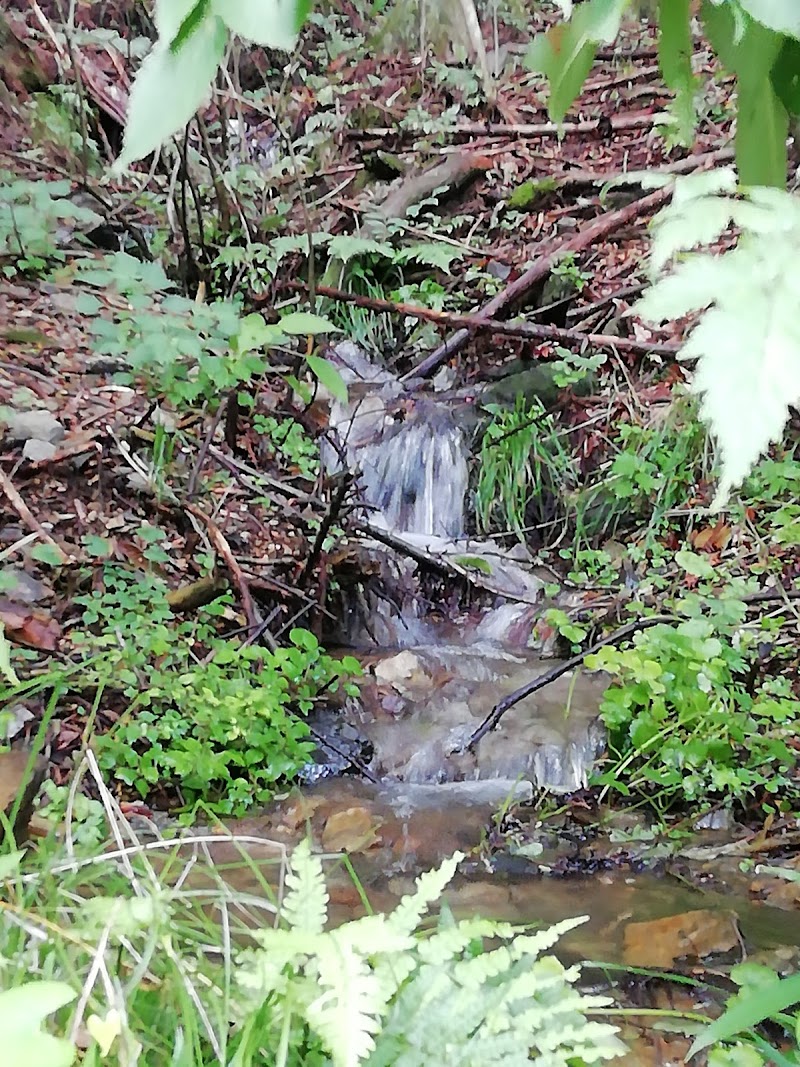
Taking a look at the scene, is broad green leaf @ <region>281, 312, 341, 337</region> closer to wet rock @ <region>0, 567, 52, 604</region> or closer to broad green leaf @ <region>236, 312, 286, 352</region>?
broad green leaf @ <region>236, 312, 286, 352</region>

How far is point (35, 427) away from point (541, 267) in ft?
10.9

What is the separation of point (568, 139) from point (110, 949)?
712cm

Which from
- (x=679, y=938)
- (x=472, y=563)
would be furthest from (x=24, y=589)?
(x=679, y=938)

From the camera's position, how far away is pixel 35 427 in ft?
12.0

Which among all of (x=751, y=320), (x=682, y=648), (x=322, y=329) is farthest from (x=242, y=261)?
(x=751, y=320)

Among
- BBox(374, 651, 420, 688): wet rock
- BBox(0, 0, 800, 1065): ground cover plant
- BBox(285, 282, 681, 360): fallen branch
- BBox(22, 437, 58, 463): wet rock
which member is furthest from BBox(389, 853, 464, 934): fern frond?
BBox(285, 282, 681, 360): fallen branch

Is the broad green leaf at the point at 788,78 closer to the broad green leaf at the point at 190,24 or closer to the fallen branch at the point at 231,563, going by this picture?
the broad green leaf at the point at 190,24

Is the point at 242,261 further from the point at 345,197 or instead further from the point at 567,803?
the point at 567,803

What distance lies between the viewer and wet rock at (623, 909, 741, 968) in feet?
6.48

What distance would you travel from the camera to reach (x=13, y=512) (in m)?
3.26

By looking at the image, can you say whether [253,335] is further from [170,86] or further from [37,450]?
[170,86]

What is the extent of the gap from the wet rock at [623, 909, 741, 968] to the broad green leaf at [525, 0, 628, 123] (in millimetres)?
1886

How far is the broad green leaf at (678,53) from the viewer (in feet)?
2.19

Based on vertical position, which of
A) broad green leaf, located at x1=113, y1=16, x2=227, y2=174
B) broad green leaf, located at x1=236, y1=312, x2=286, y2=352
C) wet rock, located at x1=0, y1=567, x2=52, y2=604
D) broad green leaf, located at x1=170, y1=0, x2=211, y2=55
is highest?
broad green leaf, located at x1=236, y1=312, x2=286, y2=352
